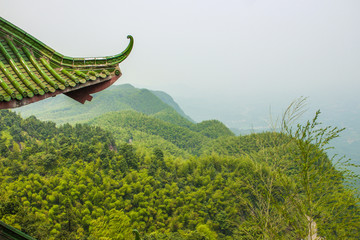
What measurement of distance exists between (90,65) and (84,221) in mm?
15427

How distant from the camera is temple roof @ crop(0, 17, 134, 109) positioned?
103 inches

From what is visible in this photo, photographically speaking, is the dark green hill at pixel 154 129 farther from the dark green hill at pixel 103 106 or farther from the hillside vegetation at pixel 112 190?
the dark green hill at pixel 103 106

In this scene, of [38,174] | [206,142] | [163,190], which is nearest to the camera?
[38,174]

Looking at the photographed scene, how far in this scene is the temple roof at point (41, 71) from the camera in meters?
2.62

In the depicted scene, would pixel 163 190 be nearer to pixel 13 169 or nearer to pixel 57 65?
pixel 13 169

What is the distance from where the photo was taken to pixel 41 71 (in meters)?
2.90

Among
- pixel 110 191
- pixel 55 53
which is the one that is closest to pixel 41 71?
pixel 55 53

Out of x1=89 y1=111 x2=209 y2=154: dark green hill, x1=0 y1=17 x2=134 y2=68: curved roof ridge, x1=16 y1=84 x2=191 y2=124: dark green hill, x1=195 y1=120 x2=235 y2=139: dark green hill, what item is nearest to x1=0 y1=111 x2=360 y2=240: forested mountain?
x1=0 y1=17 x2=134 y2=68: curved roof ridge

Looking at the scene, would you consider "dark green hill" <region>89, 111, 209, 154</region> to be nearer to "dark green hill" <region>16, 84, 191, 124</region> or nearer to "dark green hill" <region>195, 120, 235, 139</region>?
"dark green hill" <region>195, 120, 235, 139</region>

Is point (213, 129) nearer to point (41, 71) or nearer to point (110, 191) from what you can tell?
point (110, 191)

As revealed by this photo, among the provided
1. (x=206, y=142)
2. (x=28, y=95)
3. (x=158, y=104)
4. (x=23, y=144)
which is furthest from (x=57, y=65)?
(x=158, y=104)

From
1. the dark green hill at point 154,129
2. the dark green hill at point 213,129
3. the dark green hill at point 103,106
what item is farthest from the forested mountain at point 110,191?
the dark green hill at point 103,106

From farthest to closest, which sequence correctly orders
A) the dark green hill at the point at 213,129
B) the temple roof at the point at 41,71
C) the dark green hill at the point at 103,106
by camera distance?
1. the dark green hill at the point at 103,106
2. the dark green hill at the point at 213,129
3. the temple roof at the point at 41,71

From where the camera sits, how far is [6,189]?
16172mm
